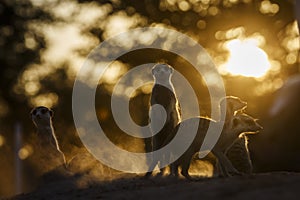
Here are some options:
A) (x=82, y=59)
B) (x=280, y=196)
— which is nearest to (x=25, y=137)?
(x=82, y=59)

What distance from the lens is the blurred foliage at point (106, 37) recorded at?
71.8 feet

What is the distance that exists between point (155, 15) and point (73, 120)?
6589mm

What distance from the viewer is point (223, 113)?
380 inches

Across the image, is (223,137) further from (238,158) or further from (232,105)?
(232,105)

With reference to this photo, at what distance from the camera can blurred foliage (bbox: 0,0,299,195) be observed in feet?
71.8

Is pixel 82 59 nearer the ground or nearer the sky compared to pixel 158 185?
nearer the sky

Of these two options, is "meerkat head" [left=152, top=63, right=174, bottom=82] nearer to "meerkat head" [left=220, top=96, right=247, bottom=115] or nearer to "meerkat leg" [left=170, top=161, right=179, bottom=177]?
"meerkat head" [left=220, top=96, right=247, bottom=115]

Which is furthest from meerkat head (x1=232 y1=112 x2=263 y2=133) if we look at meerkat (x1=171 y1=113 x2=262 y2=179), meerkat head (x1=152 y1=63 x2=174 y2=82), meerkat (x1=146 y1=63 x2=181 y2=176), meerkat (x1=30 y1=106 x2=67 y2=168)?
meerkat (x1=30 y1=106 x2=67 y2=168)

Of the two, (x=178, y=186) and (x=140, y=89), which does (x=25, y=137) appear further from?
(x=178, y=186)

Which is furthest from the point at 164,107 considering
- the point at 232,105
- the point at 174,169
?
the point at 232,105

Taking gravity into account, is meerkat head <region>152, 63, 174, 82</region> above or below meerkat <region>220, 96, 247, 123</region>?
above

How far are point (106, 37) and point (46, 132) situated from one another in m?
12.1

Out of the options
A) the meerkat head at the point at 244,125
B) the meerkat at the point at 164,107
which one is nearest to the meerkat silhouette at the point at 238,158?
the meerkat head at the point at 244,125

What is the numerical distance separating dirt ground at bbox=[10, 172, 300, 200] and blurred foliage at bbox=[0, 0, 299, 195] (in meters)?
9.58
